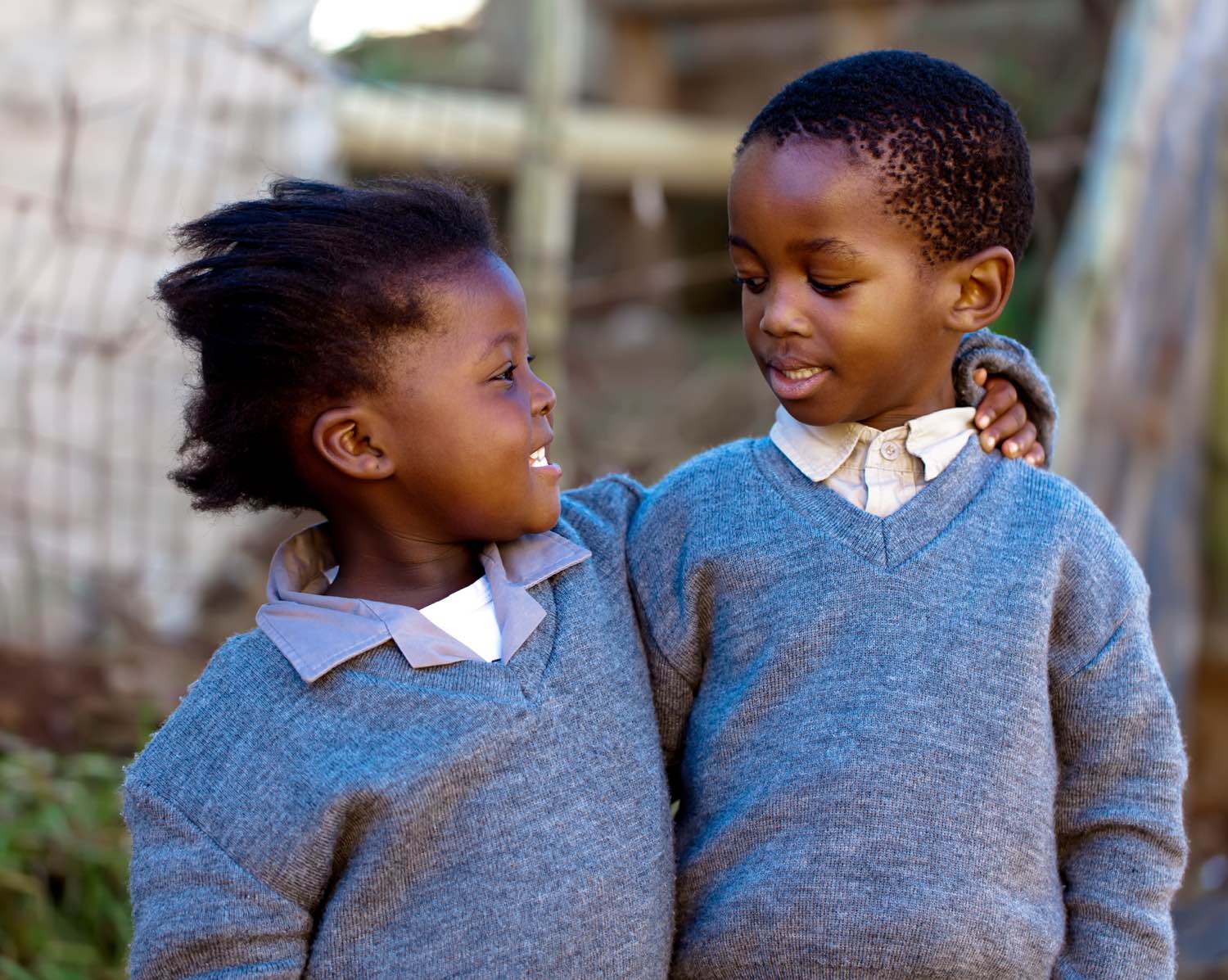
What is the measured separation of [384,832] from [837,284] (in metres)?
0.80

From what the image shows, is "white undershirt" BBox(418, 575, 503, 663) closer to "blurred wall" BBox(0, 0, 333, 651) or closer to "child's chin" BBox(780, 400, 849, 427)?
"child's chin" BBox(780, 400, 849, 427)

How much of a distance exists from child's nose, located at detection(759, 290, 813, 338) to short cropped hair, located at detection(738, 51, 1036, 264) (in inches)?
6.2

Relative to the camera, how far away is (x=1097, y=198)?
419 centimetres

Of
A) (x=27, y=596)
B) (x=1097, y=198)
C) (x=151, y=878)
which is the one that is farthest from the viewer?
(x=1097, y=198)

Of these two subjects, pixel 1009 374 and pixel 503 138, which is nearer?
pixel 1009 374

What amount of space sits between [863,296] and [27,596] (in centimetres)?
266

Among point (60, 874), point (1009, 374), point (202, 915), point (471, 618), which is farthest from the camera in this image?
point (60, 874)

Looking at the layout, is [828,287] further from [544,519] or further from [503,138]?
[503,138]

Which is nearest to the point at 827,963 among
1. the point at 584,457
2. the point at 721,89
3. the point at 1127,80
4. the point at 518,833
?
the point at 518,833

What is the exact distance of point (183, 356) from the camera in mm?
4055

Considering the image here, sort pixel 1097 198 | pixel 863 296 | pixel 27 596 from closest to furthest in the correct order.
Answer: pixel 863 296 < pixel 27 596 < pixel 1097 198

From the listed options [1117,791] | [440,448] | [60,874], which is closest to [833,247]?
[440,448]

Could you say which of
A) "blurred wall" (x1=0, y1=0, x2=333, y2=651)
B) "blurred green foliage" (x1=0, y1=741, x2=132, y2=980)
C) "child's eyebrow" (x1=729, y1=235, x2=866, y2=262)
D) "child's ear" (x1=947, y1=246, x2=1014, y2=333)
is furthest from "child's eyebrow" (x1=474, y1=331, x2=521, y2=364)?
"blurred wall" (x1=0, y1=0, x2=333, y2=651)

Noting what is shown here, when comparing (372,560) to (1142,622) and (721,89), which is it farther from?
(721,89)
